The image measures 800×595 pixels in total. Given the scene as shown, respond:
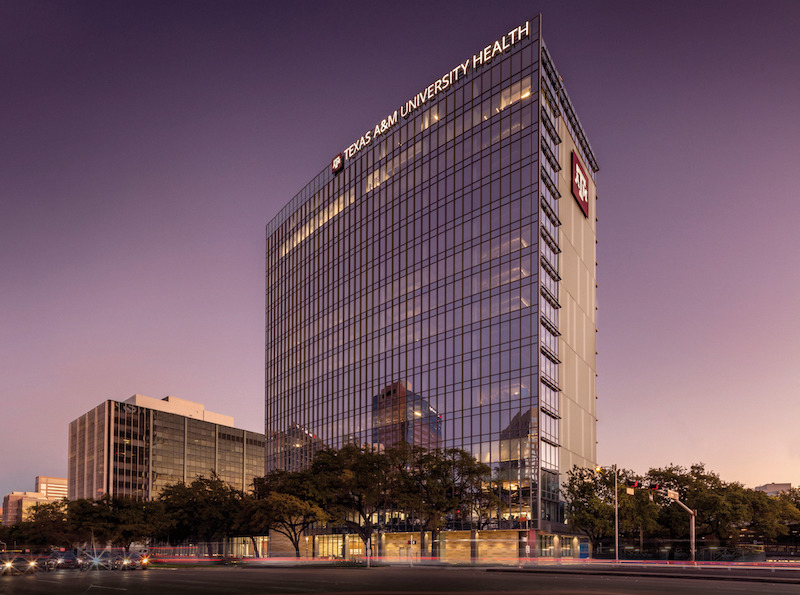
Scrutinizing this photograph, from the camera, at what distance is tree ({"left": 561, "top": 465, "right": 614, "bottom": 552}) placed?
80.2 meters

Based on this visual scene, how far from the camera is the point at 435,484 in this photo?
78.4m

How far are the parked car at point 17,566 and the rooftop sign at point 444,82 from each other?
78.6 m

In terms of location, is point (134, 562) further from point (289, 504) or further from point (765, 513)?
point (765, 513)

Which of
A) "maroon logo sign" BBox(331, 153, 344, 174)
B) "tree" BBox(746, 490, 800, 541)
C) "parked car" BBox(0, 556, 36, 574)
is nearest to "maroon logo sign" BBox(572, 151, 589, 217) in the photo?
"maroon logo sign" BBox(331, 153, 344, 174)

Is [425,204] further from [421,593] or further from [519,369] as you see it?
[421,593]

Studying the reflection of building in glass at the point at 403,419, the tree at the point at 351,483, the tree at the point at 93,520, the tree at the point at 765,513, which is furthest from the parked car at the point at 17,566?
the tree at the point at 765,513

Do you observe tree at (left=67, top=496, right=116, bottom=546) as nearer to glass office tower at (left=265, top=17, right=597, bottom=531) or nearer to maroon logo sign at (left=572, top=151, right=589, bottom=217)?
glass office tower at (left=265, top=17, right=597, bottom=531)

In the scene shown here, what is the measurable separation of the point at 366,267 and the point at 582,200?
3557cm

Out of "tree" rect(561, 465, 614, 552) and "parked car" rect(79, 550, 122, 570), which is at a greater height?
"tree" rect(561, 465, 614, 552)

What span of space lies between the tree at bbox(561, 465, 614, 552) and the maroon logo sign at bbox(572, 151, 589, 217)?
39.2m

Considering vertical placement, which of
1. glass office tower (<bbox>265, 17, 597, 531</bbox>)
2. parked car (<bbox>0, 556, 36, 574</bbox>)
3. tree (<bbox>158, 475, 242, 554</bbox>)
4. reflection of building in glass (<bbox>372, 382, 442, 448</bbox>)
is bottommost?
tree (<bbox>158, 475, 242, 554</bbox>)

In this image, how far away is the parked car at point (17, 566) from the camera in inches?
2222

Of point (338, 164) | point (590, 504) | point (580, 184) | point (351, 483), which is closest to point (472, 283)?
point (580, 184)

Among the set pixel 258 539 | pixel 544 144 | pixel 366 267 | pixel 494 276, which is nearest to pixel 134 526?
pixel 258 539
